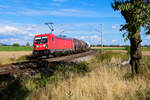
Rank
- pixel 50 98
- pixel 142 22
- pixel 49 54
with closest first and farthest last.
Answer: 1. pixel 50 98
2. pixel 142 22
3. pixel 49 54

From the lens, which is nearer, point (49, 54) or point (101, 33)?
point (49, 54)

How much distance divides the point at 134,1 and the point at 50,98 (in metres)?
4.10

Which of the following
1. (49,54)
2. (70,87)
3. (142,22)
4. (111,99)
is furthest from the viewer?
(49,54)

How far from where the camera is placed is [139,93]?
17.1 ft

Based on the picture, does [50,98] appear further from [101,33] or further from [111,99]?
[101,33]

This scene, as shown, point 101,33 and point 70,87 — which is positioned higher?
point 101,33

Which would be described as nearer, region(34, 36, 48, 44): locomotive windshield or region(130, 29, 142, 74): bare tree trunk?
region(130, 29, 142, 74): bare tree trunk

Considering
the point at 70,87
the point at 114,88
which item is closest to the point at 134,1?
the point at 114,88

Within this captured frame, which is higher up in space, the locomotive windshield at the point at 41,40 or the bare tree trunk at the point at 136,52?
the locomotive windshield at the point at 41,40

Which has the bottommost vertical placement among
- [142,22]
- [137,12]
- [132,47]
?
[132,47]

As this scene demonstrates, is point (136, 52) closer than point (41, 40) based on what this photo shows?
Yes

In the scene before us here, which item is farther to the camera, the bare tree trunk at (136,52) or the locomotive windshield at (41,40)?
the locomotive windshield at (41,40)

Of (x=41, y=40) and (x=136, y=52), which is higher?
(x=41, y=40)

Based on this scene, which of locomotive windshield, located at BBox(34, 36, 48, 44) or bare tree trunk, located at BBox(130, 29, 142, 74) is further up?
locomotive windshield, located at BBox(34, 36, 48, 44)
